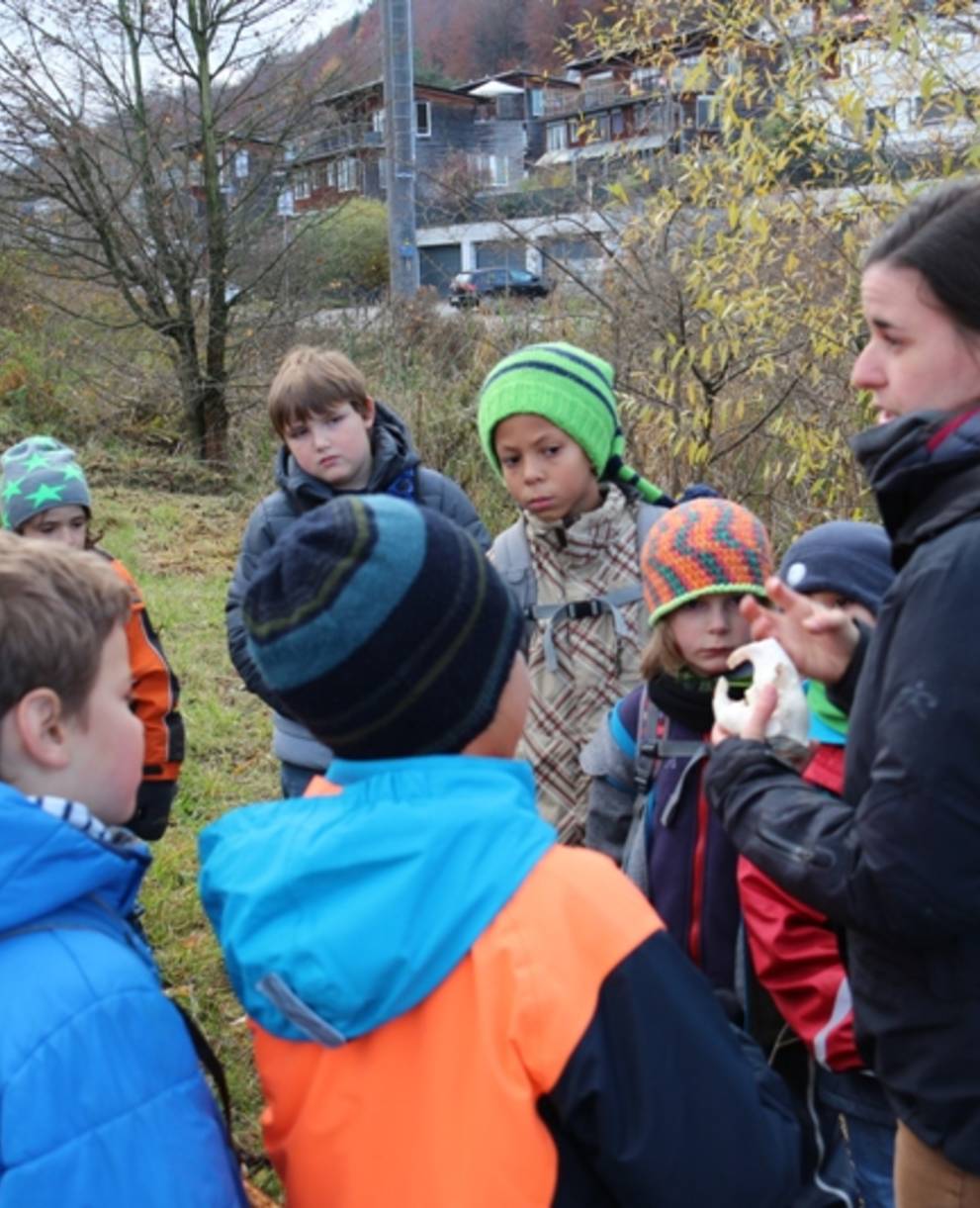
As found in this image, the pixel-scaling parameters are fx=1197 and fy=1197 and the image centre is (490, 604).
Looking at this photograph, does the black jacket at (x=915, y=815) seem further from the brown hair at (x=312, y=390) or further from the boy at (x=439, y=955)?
the brown hair at (x=312, y=390)

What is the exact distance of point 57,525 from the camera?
136 inches

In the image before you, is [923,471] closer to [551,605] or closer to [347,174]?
[551,605]

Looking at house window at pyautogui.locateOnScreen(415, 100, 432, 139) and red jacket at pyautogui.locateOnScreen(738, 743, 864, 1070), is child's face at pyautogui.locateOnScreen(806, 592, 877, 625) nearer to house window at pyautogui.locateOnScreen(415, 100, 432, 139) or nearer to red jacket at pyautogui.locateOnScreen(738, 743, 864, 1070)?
red jacket at pyautogui.locateOnScreen(738, 743, 864, 1070)

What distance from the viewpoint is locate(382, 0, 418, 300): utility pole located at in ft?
37.3

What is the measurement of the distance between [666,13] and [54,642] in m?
4.82

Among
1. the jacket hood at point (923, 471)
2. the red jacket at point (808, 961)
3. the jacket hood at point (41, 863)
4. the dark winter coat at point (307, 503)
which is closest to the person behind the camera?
the jacket hood at point (41, 863)

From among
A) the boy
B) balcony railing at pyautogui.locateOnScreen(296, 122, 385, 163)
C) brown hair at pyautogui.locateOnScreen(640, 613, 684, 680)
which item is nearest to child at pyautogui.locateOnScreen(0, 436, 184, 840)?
brown hair at pyautogui.locateOnScreen(640, 613, 684, 680)

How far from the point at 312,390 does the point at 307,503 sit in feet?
1.02

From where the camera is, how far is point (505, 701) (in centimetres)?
139

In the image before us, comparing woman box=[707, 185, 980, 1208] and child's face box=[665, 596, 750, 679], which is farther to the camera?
child's face box=[665, 596, 750, 679]

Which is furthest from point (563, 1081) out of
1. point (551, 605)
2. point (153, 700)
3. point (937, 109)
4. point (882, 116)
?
point (937, 109)

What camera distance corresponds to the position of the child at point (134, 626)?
129 inches

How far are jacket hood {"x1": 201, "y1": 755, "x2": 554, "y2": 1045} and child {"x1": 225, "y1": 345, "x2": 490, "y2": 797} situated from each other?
1.91 m

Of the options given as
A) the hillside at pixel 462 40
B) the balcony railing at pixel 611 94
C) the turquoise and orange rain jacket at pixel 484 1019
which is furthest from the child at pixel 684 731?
the balcony railing at pixel 611 94
